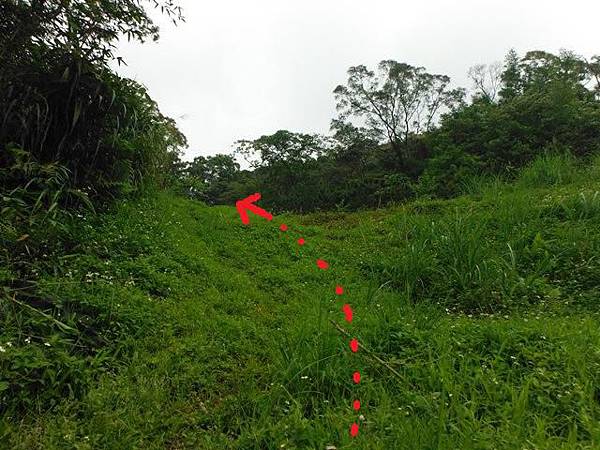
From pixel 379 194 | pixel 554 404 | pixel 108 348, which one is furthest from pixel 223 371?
pixel 379 194

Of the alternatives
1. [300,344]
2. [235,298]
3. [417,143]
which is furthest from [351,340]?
[417,143]

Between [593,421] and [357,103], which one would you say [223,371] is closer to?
[593,421]

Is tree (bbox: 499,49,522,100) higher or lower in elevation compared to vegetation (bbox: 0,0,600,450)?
higher

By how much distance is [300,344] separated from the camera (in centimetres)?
253

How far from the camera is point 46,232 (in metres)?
3.14

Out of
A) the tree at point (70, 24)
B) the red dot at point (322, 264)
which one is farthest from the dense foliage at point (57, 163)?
the red dot at point (322, 264)

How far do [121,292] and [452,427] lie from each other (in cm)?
223

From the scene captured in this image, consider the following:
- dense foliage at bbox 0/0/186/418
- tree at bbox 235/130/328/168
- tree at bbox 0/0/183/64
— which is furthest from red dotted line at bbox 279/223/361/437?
tree at bbox 235/130/328/168

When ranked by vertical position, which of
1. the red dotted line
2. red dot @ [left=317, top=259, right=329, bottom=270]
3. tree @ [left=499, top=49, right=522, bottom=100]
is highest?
tree @ [left=499, top=49, right=522, bottom=100]

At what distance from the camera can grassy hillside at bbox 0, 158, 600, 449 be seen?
1855mm

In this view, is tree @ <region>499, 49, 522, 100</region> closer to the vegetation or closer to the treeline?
the treeline

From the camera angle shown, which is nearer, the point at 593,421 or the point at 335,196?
the point at 593,421

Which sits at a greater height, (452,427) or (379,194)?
(379,194)

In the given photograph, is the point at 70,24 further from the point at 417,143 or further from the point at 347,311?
the point at 417,143
